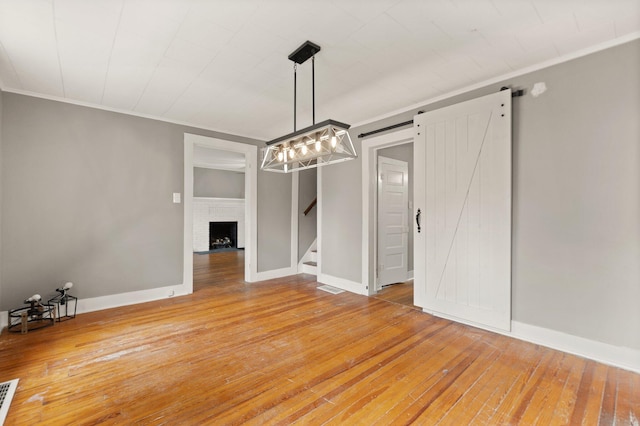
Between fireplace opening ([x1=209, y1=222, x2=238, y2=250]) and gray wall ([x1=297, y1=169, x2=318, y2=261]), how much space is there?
433cm

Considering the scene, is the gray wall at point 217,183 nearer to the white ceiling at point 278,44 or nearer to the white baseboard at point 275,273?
the white baseboard at point 275,273

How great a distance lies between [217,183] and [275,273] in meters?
4.81

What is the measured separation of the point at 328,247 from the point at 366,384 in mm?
2858

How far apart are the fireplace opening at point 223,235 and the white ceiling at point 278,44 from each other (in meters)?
6.07

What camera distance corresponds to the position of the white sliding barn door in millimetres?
2768

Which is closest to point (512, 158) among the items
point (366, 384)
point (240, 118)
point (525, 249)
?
point (525, 249)

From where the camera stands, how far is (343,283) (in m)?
4.49

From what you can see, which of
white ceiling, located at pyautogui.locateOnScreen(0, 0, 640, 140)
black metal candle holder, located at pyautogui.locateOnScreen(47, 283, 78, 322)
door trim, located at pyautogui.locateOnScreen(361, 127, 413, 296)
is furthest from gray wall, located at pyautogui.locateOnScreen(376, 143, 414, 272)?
black metal candle holder, located at pyautogui.locateOnScreen(47, 283, 78, 322)

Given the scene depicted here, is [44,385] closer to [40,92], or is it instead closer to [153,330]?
[153,330]

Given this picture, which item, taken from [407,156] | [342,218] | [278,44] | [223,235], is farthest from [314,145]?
[223,235]

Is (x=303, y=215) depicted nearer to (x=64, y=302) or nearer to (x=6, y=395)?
(x=64, y=302)

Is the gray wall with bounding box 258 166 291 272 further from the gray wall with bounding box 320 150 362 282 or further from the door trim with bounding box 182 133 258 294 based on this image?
the gray wall with bounding box 320 150 362 282

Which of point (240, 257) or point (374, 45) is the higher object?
point (374, 45)

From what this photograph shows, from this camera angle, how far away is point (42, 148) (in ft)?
10.5
